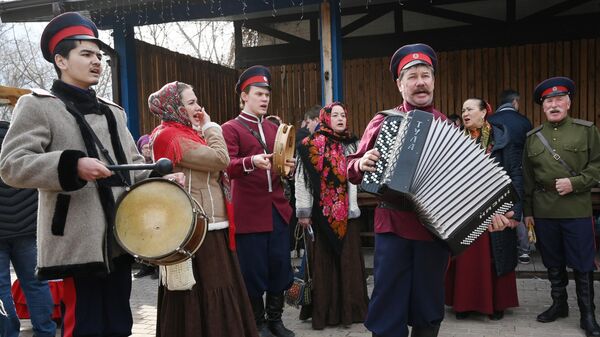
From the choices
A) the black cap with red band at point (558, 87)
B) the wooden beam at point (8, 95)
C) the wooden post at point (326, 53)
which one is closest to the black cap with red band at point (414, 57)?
the black cap with red band at point (558, 87)

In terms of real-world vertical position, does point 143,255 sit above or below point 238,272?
above

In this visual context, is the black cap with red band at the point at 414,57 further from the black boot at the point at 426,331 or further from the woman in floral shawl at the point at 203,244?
the black boot at the point at 426,331

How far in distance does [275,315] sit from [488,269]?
1878mm

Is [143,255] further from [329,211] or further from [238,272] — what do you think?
[329,211]

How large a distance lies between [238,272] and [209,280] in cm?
25

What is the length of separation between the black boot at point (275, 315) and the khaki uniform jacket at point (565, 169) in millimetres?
2261

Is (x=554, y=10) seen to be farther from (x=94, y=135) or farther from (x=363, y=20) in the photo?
(x=94, y=135)

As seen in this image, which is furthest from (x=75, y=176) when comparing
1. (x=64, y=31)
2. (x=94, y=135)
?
(x=64, y=31)

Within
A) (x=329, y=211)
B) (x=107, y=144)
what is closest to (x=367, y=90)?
(x=329, y=211)

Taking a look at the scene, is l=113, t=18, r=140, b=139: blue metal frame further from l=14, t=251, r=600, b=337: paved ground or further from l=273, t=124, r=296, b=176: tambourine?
l=273, t=124, r=296, b=176: tambourine

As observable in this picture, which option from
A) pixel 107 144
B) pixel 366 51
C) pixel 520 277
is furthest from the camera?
pixel 366 51

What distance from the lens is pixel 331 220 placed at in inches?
177

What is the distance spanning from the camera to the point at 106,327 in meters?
2.58

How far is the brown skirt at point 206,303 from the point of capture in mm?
3232
